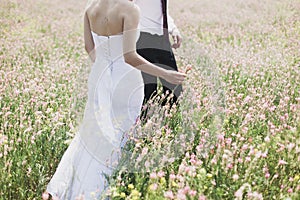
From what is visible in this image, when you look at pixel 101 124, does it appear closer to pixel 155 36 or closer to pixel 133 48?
pixel 133 48

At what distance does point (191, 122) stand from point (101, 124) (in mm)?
815

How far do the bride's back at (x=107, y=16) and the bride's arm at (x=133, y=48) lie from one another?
6 cm

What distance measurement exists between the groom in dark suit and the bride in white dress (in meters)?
0.63

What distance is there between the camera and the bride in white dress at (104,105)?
12.3 ft

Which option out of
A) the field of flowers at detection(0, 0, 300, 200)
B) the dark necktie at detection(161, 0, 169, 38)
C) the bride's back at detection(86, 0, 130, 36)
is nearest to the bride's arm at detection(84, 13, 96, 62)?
the bride's back at detection(86, 0, 130, 36)

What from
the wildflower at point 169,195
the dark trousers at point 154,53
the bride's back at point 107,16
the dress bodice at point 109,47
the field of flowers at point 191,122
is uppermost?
the bride's back at point 107,16

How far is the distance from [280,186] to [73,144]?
5.57ft

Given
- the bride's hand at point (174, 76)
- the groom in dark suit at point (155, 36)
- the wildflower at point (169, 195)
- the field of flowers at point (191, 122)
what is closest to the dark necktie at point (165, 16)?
the groom in dark suit at point (155, 36)

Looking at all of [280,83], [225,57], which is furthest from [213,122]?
[225,57]

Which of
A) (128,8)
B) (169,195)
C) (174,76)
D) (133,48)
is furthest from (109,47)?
(169,195)

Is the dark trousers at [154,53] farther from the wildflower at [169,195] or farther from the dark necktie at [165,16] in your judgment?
the wildflower at [169,195]

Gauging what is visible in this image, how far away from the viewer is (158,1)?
459cm

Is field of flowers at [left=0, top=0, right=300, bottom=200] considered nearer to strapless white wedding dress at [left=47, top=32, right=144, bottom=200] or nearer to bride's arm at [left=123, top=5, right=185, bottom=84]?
strapless white wedding dress at [left=47, top=32, right=144, bottom=200]

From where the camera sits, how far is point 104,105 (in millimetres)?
4059
